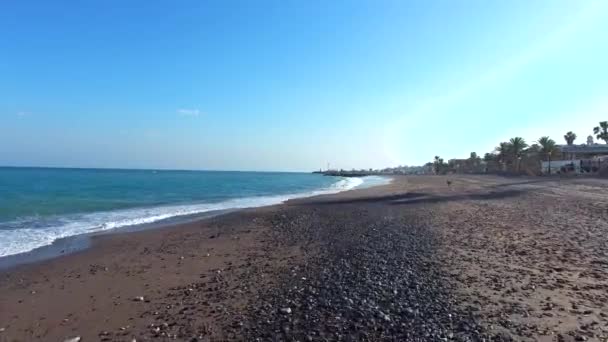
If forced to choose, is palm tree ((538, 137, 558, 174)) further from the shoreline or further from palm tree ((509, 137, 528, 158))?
the shoreline

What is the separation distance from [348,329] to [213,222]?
45.3 feet

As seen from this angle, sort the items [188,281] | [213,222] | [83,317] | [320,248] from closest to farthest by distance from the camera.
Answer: [83,317] < [188,281] < [320,248] < [213,222]

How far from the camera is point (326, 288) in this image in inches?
265

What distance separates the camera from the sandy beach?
16.8 feet

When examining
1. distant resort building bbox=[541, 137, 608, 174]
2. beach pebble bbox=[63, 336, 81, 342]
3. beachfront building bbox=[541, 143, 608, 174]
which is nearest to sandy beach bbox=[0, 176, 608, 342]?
beach pebble bbox=[63, 336, 81, 342]

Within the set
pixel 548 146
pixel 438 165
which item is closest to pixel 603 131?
pixel 548 146

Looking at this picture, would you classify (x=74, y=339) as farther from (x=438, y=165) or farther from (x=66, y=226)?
(x=438, y=165)

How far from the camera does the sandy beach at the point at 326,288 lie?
512 cm

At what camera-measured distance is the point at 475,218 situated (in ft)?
54.0

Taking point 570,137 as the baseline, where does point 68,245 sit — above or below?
below

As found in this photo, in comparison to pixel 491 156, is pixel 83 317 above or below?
below

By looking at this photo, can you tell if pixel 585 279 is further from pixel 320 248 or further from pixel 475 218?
pixel 475 218

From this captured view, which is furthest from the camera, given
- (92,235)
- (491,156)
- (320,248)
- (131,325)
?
(491,156)

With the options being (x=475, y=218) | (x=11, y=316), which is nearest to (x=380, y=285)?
(x=11, y=316)
